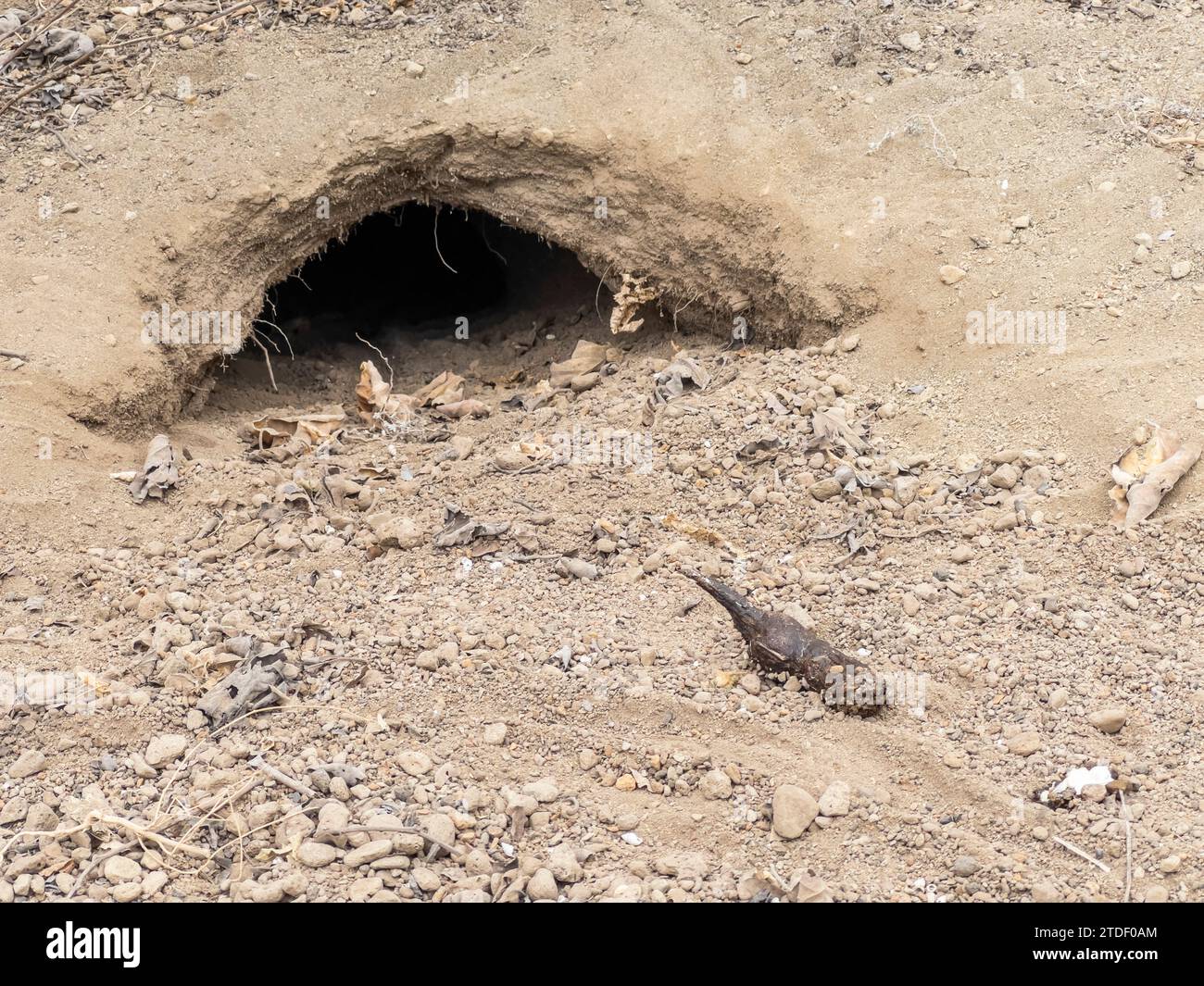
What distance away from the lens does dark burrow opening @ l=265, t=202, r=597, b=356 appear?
705cm

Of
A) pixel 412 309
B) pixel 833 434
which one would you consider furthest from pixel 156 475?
pixel 412 309

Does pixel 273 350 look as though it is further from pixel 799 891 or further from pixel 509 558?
pixel 799 891

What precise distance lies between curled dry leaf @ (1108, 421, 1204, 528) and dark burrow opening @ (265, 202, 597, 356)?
3.59 meters

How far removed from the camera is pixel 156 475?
4.49 meters

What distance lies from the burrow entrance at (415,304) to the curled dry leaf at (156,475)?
124cm

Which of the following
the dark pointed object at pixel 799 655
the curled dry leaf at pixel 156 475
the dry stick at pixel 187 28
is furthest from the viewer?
the dry stick at pixel 187 28

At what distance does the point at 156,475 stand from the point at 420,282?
142 inches

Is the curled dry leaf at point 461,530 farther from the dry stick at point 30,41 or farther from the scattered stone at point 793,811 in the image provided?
the dry stick at point 30,41

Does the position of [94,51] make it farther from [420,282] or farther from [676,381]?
[676,381]

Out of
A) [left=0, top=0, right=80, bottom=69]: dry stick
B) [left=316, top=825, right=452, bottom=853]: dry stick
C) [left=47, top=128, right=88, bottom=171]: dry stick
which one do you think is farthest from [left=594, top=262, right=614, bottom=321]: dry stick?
[left=316, top=825, right=452, bottom=853]: dry stick

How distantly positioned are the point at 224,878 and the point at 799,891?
1.37m

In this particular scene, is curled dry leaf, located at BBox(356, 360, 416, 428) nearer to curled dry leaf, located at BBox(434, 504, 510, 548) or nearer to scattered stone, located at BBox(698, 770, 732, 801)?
curled dry leaf, located at BBox(434, 504, 510, 548)

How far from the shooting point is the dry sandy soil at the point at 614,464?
2.96 metres

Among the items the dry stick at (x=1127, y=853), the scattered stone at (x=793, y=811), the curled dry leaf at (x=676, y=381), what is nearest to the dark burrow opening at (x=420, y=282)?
the curled dry leaf at (x=676, y=381)
